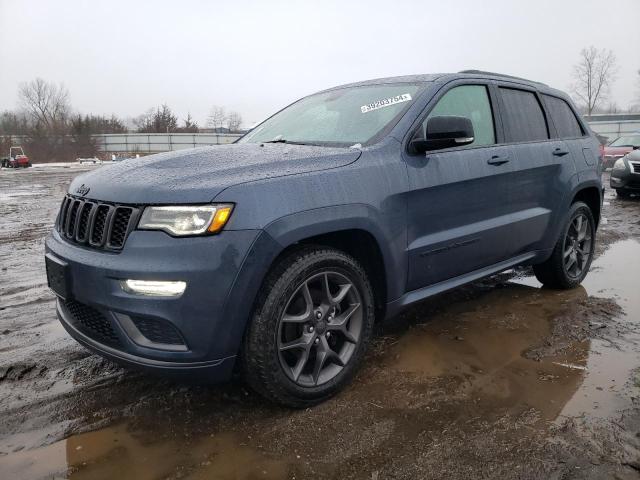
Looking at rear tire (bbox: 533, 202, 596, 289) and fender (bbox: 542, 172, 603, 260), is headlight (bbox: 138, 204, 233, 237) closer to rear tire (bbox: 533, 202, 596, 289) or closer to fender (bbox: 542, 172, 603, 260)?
fender (bbox: 542, 172, 603, 260)

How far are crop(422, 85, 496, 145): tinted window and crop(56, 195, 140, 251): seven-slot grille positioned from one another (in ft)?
6.75

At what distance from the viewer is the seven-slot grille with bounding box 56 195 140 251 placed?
87.1 inches

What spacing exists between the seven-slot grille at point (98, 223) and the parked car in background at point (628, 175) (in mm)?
11655

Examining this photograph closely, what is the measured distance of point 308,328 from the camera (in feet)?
8.25

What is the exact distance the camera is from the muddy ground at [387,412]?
2100mm

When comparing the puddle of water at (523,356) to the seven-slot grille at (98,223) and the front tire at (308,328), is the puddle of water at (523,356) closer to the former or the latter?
the front tire at (308,328)

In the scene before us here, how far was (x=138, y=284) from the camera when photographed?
2125mm

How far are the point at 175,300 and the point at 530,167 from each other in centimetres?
290

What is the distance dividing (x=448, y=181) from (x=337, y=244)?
895 millimetres

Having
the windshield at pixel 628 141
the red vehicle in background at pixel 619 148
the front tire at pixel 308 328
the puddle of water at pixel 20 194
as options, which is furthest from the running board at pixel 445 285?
the windshield at pixel 628 141


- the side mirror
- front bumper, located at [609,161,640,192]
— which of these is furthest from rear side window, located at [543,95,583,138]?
front bumper, located at [609,161,640,192]

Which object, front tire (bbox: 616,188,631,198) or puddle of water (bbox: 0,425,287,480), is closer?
puddle of water (bbox: 0,425,287,480)

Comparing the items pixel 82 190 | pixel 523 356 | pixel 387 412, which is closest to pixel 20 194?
pixel 82 190

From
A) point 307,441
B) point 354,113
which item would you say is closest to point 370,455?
point 307,441
